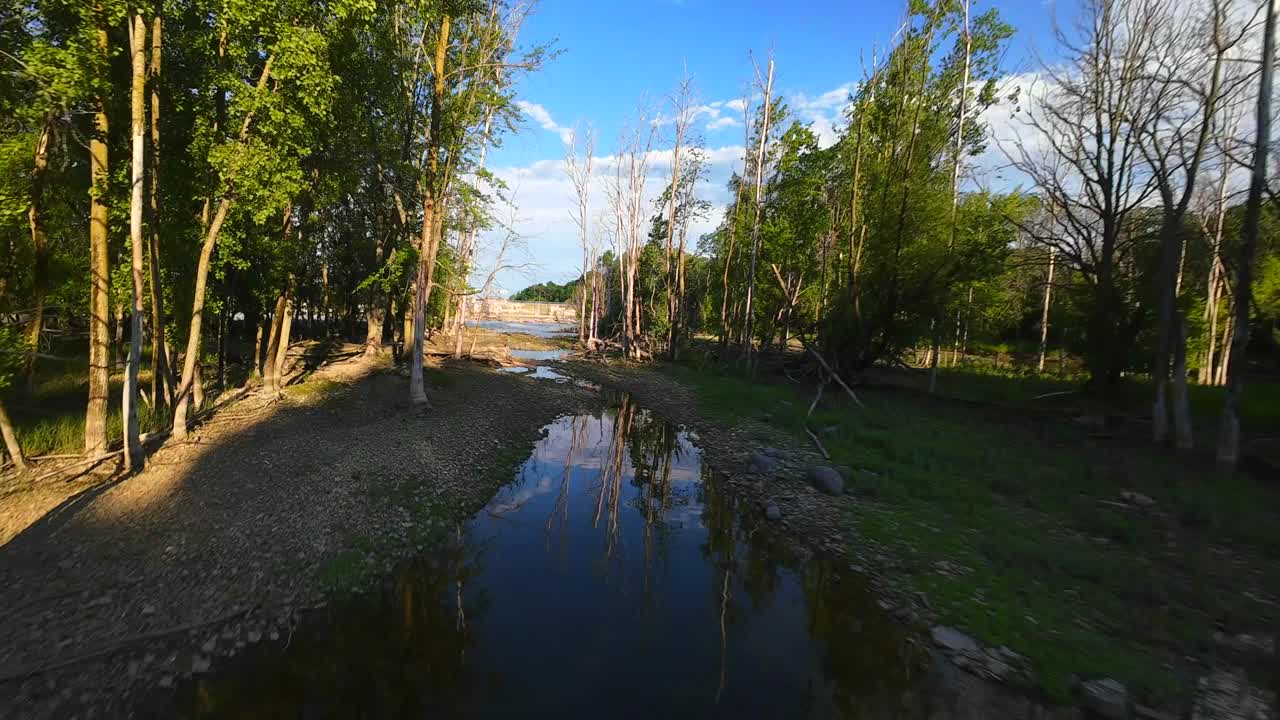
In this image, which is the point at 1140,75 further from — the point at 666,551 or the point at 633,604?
the point at 633,604

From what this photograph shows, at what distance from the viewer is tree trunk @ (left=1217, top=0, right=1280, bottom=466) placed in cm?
1243

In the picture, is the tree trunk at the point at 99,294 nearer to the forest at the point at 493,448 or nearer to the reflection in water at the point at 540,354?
the forest at the point at 493,448

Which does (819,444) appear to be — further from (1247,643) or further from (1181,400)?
(1181,400)

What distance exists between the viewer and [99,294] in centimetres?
1045

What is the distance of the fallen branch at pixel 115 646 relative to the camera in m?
5.48

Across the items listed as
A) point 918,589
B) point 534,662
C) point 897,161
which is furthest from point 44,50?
point 897,161

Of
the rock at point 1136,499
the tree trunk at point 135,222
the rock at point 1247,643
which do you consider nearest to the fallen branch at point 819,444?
the rock at point 1136,499

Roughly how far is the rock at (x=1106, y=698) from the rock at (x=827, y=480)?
677 cm

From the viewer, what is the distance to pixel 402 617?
291 inches

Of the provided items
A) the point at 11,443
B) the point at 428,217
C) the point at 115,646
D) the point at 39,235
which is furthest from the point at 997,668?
the point at 39,235

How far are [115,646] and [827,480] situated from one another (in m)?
13.2

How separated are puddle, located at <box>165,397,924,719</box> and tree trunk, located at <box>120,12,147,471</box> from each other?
6.99 meters

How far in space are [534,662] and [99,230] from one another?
12.4 m

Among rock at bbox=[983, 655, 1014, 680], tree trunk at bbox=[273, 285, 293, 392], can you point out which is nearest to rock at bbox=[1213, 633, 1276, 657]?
rock at bbox=[983, 655, 1014, 680]
